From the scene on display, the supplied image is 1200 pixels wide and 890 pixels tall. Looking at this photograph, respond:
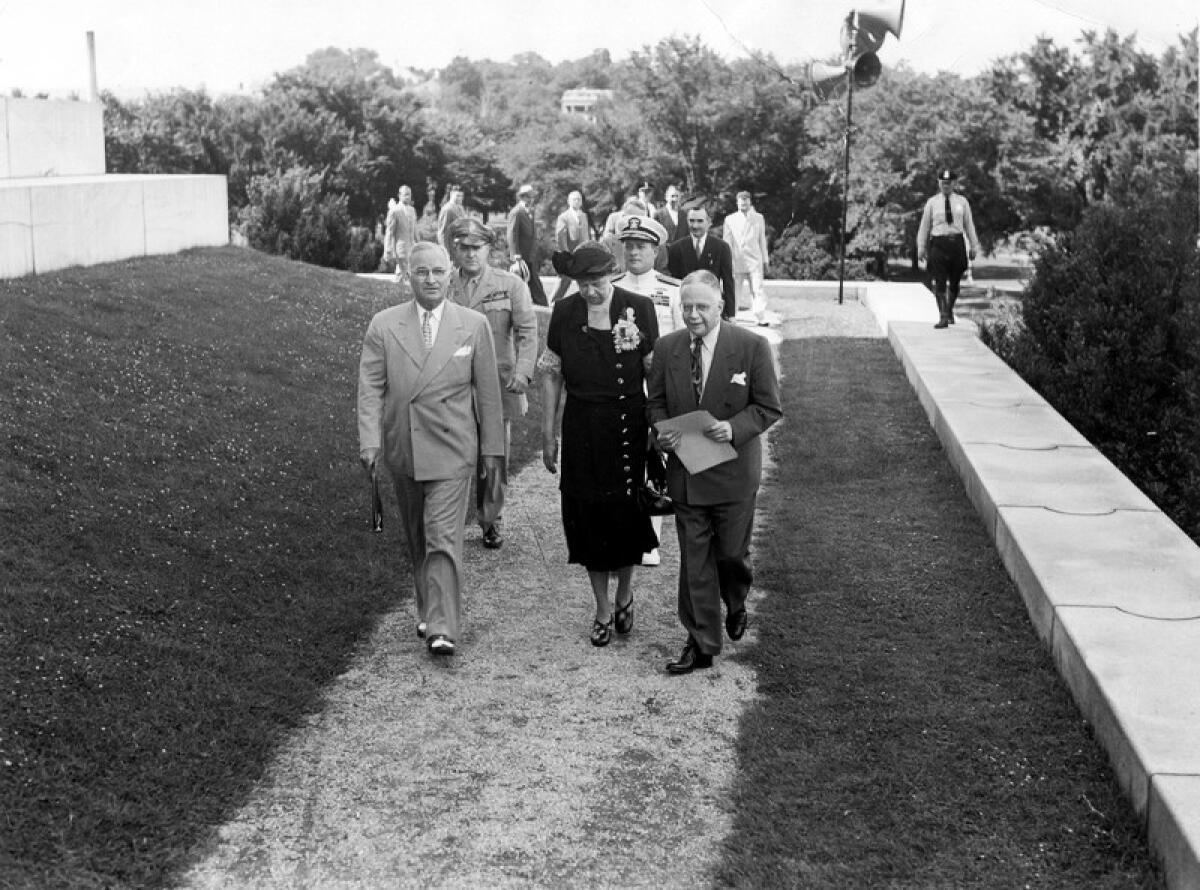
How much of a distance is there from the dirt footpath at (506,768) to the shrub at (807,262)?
3065 cm

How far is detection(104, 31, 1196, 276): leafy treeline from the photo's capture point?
122 feet

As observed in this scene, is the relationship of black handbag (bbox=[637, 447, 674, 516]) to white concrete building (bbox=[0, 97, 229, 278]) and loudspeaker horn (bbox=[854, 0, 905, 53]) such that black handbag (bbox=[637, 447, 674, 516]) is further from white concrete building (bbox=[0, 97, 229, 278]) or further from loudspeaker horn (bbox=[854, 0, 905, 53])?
loudspeaker horn (bbox=[854, 0, 905, 53])

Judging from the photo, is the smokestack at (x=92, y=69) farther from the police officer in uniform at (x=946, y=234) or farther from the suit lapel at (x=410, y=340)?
the suit lapel at (x=410, y=340)

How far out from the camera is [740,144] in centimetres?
5009

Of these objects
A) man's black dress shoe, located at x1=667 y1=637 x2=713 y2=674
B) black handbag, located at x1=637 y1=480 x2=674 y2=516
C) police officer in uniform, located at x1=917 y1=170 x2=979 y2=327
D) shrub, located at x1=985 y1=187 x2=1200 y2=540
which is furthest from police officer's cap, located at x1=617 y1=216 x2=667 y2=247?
police officer in uniform, located at x1=917 y1=170 x2=979 y2=327

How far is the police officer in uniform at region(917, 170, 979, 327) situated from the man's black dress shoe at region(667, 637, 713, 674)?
11.1 meters

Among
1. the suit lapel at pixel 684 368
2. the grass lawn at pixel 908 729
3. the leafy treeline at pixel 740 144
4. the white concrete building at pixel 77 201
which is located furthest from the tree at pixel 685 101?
the suit lapel at pixel 684 368

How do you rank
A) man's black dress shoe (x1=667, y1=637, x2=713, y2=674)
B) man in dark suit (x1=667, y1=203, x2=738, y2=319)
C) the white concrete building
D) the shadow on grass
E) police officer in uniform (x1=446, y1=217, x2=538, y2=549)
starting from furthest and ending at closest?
the white concrete building < man in dark suit (x1=667, y1=203, x2=738, y2=319) < police officer in uniform (x1=446, y1=217, x2=538, y2=549) < man's black dress shoe (x1=667, y1=637, x2=713, y2=674) < the shadow on grass

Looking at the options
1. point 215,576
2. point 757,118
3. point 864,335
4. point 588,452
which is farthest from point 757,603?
point 757,118

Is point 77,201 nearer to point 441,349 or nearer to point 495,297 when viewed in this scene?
point 495,297

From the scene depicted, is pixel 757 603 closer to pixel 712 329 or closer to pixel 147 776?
pixel 712 329

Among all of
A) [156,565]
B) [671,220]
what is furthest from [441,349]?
[671,220]

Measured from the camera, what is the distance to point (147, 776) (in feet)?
17.3

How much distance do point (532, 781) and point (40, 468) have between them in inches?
165
